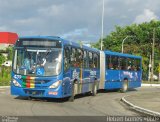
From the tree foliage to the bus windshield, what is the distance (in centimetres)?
5586

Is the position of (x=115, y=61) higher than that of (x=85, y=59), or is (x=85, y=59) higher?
(x=115, y=61)

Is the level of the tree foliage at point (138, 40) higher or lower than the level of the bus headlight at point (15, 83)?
higher

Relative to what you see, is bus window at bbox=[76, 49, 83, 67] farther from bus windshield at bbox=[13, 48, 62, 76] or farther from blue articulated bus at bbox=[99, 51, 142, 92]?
blue articulated bus at bbox=[99, 51, 142, 92]

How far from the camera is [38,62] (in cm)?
2034

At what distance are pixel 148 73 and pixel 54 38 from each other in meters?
61.0

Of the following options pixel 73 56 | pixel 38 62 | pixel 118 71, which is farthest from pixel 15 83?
pixel 118 71

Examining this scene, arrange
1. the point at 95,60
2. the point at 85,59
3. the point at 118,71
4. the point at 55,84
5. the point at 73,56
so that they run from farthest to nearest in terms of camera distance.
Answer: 1. the point at 118,71
2. the point at 95,60
3. the point at 85,59
4. the point at 73,56
5. the point at 55,84

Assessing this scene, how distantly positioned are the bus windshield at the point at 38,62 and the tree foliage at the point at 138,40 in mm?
55856

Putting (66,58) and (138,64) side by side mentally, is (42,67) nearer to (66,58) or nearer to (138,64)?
(66,58)

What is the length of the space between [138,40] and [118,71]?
48.6 metres

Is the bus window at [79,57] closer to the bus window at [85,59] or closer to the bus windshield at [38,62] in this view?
the bus window at [85,59]

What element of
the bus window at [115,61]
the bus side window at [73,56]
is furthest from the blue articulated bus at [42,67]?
the bus window at [115,61]

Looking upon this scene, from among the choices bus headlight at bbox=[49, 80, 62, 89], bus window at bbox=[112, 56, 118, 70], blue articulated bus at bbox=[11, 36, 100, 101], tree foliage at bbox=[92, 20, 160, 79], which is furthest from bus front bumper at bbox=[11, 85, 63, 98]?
tree foliage at bbox=[92, 20, 160, 79]

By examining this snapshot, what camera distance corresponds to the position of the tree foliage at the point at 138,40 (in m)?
77.7
